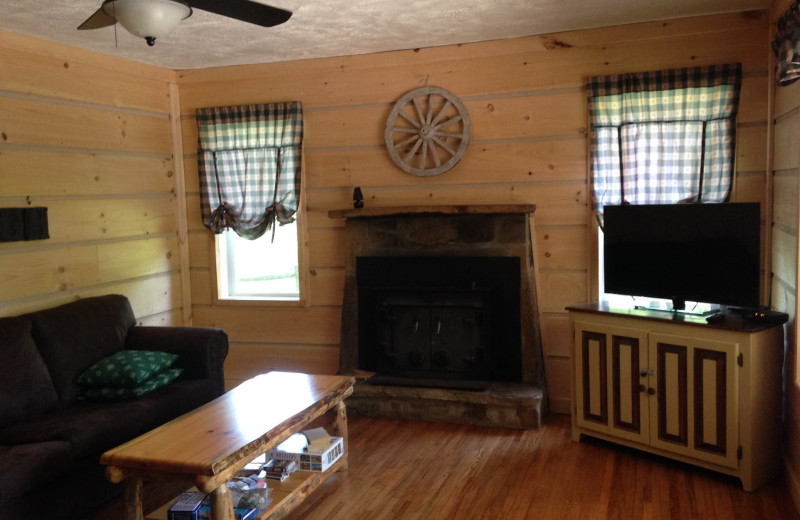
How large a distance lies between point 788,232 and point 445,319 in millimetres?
1958

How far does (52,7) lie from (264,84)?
1.65m

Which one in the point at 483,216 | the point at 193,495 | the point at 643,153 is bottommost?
the point at 193,495

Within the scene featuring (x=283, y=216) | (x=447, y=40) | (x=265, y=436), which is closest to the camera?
(x=265, y=436)

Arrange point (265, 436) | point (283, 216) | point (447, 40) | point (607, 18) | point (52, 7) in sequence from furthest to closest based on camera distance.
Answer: point (283, 216)
point (447, 40)
point (607, 18)
point (52, 7)
point (265, 436)

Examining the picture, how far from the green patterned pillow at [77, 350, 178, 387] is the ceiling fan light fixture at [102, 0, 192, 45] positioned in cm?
179

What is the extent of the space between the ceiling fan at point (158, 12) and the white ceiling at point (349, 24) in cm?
82

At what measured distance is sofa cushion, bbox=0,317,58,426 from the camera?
324 cm

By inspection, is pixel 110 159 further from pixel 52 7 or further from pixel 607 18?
pixel 607 18

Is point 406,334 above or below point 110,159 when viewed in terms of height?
below

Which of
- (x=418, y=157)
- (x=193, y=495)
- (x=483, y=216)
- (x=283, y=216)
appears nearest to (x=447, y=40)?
(x=418, y=157)

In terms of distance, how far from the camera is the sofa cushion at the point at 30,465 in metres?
2.65

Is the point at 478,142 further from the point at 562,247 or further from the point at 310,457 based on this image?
the point at 310,457

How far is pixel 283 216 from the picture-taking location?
15.7 feet

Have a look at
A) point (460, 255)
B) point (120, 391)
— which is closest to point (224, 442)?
point (120, 391)
